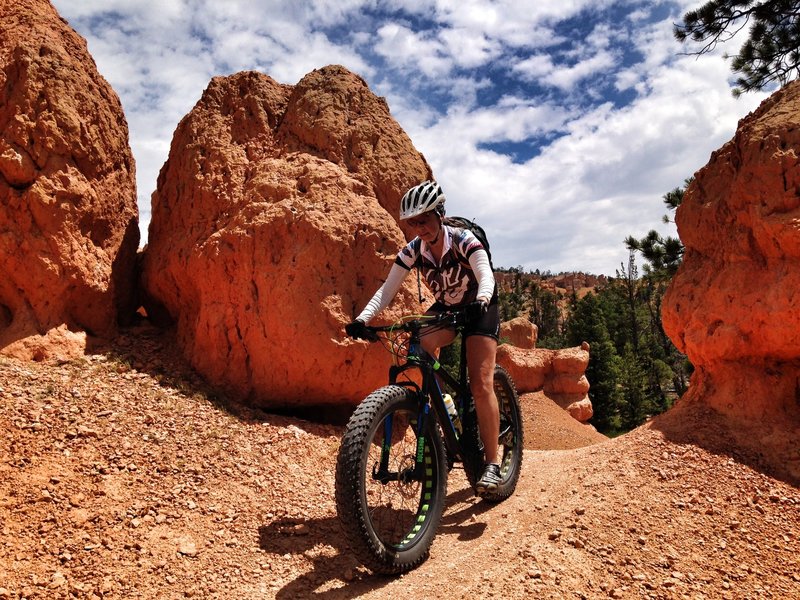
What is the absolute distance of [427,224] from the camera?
4.15 m

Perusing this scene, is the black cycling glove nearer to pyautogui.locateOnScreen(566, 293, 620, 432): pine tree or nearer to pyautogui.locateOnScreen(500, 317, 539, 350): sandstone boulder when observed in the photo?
pyautogui.locateOnScreen(566, 293, 620, 432): pine tree

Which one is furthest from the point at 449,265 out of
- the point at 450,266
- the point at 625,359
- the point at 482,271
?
the point at 625,359

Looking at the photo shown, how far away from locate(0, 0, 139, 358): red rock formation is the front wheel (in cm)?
367

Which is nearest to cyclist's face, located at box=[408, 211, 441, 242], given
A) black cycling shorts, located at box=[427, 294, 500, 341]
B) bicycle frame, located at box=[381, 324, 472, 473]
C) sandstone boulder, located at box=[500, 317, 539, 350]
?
black cycling shorts, located at box=[427, 294, 500, 341]

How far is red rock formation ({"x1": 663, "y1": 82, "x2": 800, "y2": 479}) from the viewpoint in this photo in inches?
180

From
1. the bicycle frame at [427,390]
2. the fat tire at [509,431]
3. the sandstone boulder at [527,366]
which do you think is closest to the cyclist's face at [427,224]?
the bicycle frame at [427,390]

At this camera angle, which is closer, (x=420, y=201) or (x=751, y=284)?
(x=420, y=201)

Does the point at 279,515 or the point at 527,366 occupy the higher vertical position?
the point at 527,366

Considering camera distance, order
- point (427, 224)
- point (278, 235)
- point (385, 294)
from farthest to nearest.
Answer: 1. point (278, 235)
2. point (385, 294)
3. point (427, 224)

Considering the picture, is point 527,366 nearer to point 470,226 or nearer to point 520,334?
point 520,334

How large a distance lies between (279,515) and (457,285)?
2.24 m

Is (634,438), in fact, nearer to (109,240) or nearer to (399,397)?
(399,397)

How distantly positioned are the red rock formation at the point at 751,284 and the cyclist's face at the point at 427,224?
2801 millimetres

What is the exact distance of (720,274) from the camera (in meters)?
5.12
